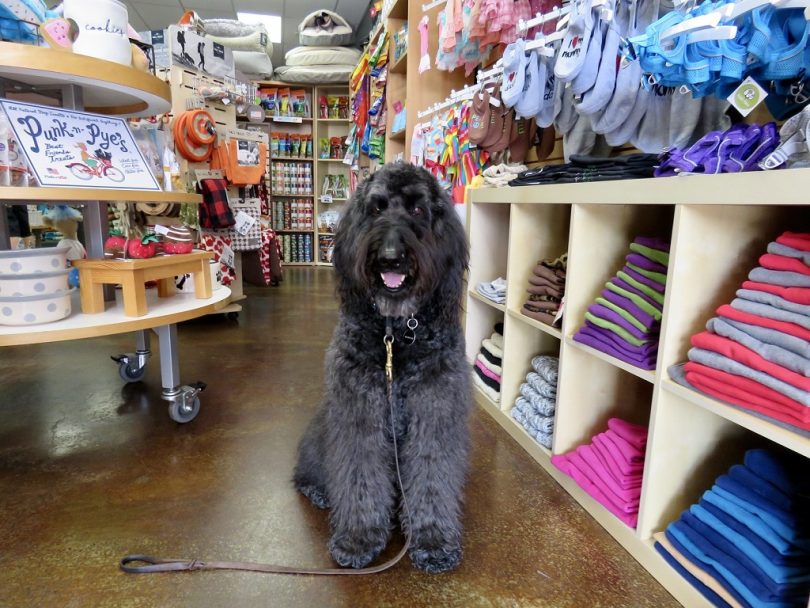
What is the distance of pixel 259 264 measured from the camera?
5.28 m

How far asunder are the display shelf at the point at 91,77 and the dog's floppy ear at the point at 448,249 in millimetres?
1186

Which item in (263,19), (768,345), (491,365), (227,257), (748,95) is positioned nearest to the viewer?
(768,345)

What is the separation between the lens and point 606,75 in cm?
162

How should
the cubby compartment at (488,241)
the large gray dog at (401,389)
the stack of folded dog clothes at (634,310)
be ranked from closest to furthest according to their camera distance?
the large gray dog at (401,389), the stack of folded dog clothes at (634,310), the cubby compartment at (488,241)

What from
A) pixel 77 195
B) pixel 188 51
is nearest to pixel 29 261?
pixel 77 195

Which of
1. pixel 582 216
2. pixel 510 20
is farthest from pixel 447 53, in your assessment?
pixel 582 216

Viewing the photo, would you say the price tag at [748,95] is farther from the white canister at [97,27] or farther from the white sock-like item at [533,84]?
the white canister at [97,27]

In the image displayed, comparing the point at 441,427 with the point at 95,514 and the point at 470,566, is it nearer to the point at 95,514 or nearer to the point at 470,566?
the point at 470,566

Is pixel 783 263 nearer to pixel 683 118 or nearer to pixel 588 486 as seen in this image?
pixel 683 118

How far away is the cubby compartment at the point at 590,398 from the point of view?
1.68 m

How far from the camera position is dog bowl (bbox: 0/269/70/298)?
5.00ft

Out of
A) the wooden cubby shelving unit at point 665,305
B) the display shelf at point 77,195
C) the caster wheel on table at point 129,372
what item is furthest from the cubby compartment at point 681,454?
the caster wheel on table at point 129,372

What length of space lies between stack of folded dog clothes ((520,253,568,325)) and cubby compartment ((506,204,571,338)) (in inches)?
2.6

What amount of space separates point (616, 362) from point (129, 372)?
7.84 feet
